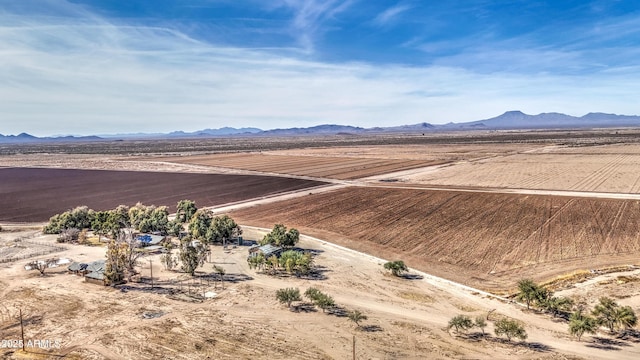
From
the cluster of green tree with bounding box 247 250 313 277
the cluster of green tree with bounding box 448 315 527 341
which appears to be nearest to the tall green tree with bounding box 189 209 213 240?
the cluster of green tree with bounding box 247 250 313 277

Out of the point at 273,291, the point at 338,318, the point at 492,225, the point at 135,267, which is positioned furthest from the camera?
the point at 492,225

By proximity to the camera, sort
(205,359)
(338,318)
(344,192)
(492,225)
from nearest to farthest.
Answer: (205,359), (338,318), (492,225), (344,192)

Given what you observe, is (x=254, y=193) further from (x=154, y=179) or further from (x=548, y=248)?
(x=548, y=248)

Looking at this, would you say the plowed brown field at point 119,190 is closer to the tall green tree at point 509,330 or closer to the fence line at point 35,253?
the fence line at point 35,253

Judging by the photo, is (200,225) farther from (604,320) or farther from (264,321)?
(604,320)

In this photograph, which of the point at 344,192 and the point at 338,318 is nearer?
the point at 338,318

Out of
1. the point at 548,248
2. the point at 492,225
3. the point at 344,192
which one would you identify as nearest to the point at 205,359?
the point at 548,248
